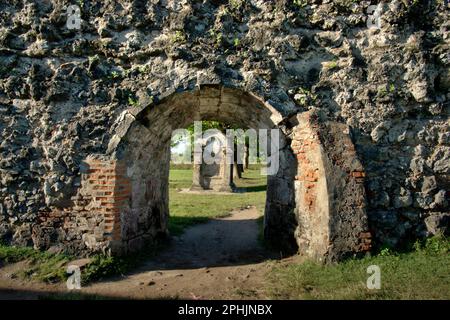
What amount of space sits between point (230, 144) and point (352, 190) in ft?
41.0

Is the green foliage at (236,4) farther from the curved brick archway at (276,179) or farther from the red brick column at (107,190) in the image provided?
the red brick column at (107,190)

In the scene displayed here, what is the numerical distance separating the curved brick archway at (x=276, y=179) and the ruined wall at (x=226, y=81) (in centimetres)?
17

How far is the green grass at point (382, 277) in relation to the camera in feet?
12.2

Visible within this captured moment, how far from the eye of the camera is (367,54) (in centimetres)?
515

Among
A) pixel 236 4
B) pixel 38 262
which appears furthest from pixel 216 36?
pixel 38 262

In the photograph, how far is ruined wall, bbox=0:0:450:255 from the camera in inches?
195

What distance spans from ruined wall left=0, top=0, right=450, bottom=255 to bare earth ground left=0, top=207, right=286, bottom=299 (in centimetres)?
82

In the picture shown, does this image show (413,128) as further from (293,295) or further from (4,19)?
(4,19)

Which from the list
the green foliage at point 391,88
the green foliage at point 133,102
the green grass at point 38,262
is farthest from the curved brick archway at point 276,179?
the green foliage at point 391,88

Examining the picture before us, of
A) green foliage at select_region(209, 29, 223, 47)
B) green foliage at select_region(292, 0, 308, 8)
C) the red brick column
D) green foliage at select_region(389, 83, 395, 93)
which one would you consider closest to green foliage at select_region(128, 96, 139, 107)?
the red brick column

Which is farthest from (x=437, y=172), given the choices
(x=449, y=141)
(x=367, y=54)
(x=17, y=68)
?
(x=17, y=68)

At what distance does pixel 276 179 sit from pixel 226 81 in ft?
6.78

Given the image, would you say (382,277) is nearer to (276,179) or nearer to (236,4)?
(276,179)

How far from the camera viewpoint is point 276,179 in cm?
611
